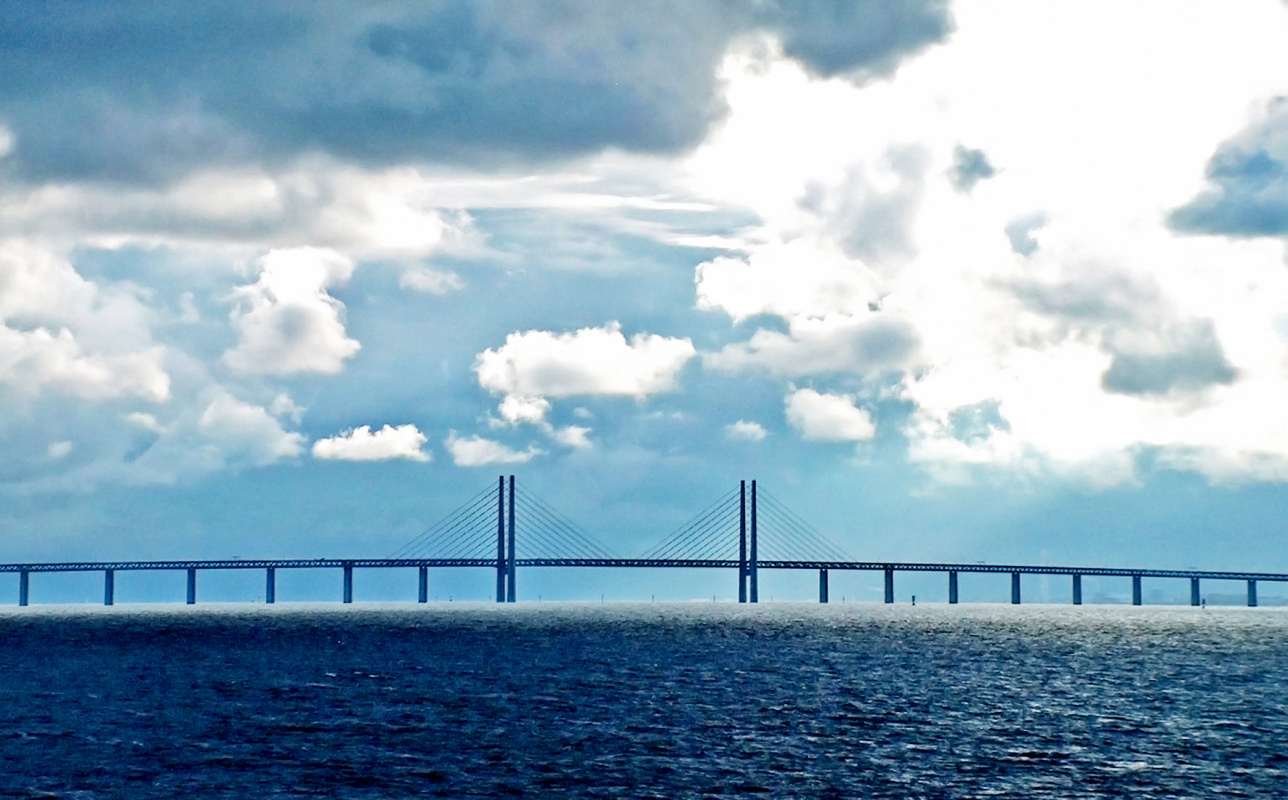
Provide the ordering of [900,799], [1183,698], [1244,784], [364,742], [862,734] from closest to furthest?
[900,799], [1244,784], [364,742], [862,734], [1183,698]

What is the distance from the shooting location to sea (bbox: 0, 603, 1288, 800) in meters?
40.6

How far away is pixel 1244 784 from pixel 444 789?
24.0 metres

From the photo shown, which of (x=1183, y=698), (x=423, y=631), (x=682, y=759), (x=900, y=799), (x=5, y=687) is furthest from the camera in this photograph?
(x=423, y=631)

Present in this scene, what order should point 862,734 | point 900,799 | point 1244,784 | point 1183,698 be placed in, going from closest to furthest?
point 900,799 → point 1244,784 → point 862,734 → point 1183,698

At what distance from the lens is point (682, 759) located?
44812 millimetres

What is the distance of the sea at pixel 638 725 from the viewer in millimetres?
40594

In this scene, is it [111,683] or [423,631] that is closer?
[111,683]

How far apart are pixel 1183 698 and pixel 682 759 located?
3444cm

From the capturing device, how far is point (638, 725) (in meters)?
53.9

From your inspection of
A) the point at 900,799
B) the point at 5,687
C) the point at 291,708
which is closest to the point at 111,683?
the point at 5,687

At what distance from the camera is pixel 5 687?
72.4 m

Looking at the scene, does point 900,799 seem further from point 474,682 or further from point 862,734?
point 474,682

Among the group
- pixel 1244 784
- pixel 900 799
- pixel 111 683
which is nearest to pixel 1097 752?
pixel 1244 784

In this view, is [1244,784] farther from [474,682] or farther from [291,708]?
[474,682]
